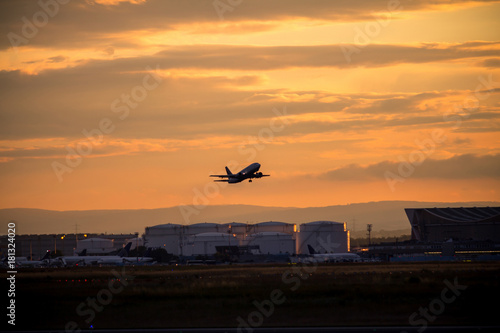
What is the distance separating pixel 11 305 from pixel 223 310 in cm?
1878

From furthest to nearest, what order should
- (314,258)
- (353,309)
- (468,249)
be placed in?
(468,249) < (314,258) < (353,309)

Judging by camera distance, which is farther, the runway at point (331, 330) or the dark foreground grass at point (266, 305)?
the dark foreground grass at point (266, 305)

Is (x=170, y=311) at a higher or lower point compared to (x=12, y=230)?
lower

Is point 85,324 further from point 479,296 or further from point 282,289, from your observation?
point 479,296

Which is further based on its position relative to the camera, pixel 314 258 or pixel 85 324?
pixel 314 258

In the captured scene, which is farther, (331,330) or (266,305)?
(266,305)

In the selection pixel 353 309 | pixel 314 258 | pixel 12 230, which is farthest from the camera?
pixel 314 258

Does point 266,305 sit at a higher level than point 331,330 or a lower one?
higher

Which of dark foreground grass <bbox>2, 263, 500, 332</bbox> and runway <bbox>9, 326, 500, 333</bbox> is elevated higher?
dark foreground grass <bbox>2, 263, 500, 332</bbox>

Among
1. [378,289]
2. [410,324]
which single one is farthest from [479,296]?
Answer: [410,324]

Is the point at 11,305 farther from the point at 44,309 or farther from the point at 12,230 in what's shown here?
the point at 12,230

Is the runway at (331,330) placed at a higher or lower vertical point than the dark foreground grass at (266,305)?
lower

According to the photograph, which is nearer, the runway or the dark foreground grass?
the runway

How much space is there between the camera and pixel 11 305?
55094mm
